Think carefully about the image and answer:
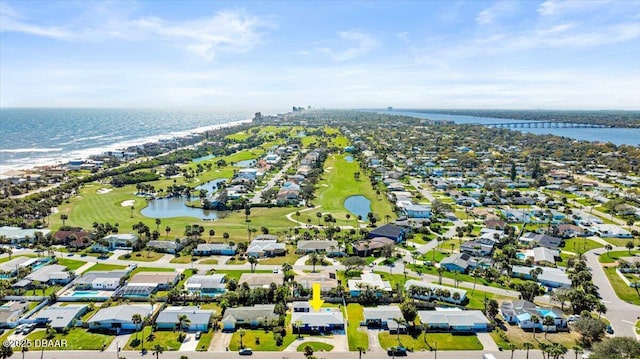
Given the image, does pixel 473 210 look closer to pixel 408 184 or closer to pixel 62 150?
pixel 408 184

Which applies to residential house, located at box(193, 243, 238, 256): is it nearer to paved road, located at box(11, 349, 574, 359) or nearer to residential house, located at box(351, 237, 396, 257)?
residential house, located at box(351, 237, 396, 257)

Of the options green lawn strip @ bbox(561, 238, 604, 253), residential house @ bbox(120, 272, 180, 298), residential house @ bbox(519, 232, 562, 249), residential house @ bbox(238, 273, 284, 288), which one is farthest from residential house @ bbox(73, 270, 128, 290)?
green lawn strip @ bbox(561, 238, 604, 253)

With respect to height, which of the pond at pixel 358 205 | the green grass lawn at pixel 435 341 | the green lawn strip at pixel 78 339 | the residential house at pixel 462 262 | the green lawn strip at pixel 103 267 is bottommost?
the green lawn strip at pixel 78 339

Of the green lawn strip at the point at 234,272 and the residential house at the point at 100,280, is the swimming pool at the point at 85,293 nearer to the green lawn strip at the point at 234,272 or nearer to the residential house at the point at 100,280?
the residential house at the point at 100,280

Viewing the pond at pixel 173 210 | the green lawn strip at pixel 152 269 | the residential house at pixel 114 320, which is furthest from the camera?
the pond at pixel 173 210

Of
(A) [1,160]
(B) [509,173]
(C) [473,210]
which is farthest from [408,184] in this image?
(A) [1,160]

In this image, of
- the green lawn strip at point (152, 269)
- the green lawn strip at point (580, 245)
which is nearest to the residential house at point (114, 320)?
the green lawn strip at point (152, 269)

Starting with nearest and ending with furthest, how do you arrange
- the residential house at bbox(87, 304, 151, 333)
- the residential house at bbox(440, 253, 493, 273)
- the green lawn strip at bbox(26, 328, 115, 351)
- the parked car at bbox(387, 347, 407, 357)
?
1. the parked car at bbox(387, 347, 407, 357)
2. the green lawn strip at bbox(26, 328, 115, 351)
3. the residential house at bbox(87, 304, 151, 333)
4. the residential house at bbox(440, 253, 493, 273)
